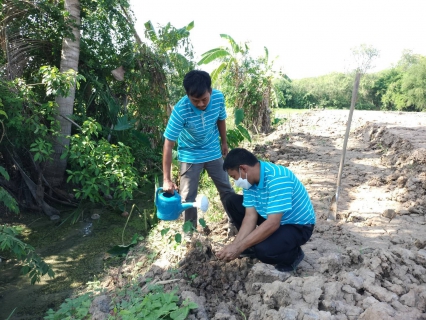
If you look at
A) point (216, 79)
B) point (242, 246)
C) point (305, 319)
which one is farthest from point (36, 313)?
point (216, 79)

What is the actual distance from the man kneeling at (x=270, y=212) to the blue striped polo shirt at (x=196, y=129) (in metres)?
0.65

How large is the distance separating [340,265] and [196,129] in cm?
159

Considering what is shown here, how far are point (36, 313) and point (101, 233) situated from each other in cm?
177

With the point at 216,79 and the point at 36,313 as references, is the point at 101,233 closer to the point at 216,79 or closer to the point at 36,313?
the point at 36,313

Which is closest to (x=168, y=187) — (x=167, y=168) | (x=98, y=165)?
(x=167, y=168)

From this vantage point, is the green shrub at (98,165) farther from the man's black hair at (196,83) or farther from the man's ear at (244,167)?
the man's ear at (244,167)

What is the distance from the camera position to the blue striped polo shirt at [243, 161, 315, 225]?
2.37m

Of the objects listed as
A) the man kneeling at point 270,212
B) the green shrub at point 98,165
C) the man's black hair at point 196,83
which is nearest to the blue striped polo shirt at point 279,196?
the man kneeling at point 270,212

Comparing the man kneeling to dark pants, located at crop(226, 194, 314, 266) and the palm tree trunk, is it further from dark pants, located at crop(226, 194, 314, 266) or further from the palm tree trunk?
the palm tree trunk

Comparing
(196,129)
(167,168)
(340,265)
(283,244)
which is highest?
(196,129)

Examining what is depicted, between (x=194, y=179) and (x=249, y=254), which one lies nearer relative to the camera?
(x=249, y=254)

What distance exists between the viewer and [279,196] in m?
2.36

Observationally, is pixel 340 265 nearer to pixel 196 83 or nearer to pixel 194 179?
pixel 194 179

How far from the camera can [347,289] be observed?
2.24 m
